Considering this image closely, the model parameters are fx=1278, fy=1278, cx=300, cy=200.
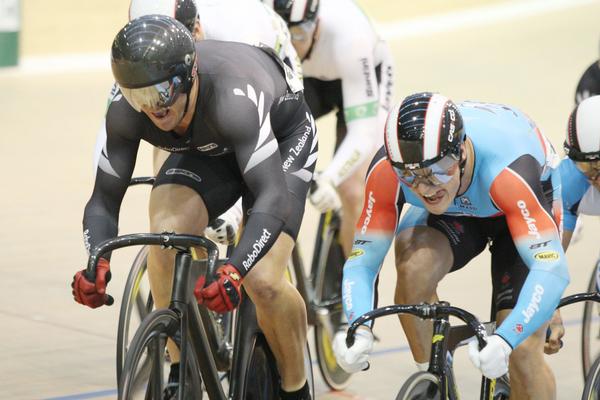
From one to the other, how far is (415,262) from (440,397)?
0.47 metres

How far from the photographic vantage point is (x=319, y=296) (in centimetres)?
542

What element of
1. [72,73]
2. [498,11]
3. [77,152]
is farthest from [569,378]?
[498,11]

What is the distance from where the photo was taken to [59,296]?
20.9 feet

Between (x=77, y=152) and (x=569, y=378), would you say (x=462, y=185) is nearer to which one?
(x=569, y=378)

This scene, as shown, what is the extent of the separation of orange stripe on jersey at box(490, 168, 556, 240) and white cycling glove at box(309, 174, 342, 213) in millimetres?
1359

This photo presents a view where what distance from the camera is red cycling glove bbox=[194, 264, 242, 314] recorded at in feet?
11.1

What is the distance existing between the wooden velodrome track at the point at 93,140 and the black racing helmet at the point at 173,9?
1.46 metres

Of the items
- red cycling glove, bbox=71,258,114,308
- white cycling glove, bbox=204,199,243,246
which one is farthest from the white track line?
red cycling glove, bbox=71,258,114,308

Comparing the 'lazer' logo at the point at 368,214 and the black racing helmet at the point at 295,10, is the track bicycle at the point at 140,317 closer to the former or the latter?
the 'lazer' logo at the point at 368,214

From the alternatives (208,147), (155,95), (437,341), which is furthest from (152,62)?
(437,341)

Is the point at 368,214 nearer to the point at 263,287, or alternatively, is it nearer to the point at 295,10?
the point at 263,287

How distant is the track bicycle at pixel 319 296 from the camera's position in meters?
4.62

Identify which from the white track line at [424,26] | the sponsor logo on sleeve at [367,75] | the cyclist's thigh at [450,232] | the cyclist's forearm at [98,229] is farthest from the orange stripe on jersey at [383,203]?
the white track line at [424,26]

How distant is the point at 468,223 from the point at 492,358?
2.46ft
